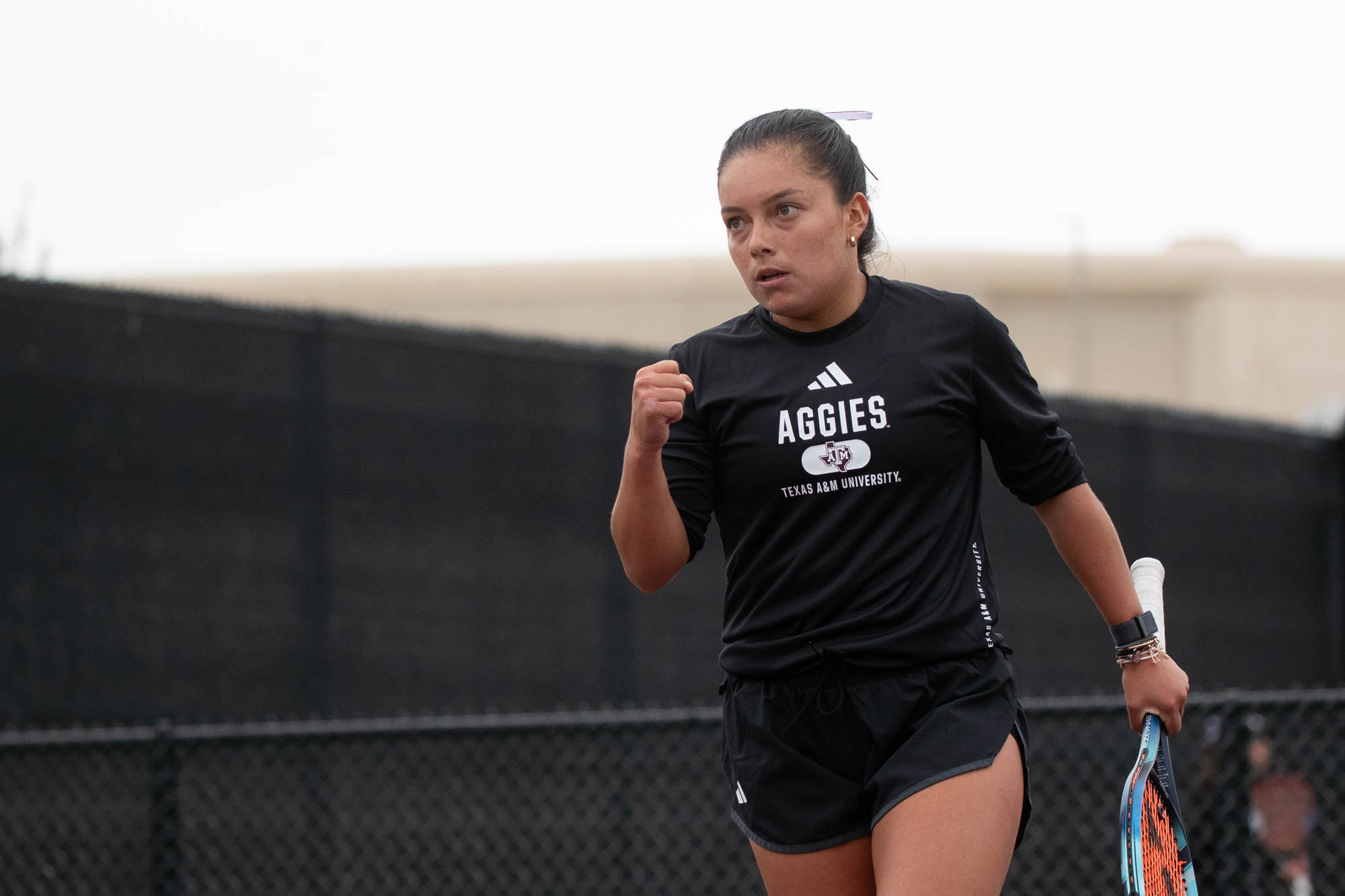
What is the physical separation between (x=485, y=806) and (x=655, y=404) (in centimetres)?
283

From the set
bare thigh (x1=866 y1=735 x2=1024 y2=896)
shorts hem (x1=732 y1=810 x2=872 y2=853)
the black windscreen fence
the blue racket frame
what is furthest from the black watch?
the black windscreen fence

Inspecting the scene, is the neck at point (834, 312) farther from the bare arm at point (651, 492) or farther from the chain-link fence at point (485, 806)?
the chain-link fence at point (485, 806)

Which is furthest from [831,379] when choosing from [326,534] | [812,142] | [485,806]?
[326,534]

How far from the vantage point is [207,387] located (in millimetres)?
5195

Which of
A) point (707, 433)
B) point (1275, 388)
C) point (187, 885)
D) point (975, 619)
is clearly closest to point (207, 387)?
point (187, 885)

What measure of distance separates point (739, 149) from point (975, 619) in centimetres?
81

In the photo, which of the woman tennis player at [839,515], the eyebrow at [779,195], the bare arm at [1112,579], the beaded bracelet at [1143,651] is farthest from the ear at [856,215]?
the beaded bracelet at [1143,651]

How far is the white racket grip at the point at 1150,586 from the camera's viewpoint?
2.41 m

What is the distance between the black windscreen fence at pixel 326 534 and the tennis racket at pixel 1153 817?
328 cm

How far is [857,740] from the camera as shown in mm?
2166

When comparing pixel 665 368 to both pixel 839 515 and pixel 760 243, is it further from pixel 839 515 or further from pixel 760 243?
pixel 839 515

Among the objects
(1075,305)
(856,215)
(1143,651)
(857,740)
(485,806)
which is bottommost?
(485,806)

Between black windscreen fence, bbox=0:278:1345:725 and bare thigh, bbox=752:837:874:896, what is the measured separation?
3302 mm

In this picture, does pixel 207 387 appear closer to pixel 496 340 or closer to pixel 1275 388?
pixel 496 340
